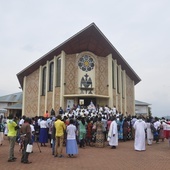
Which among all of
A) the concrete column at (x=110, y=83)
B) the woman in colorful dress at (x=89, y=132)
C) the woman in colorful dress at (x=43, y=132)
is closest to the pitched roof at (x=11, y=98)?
the concrete column at (x=110, y=83)

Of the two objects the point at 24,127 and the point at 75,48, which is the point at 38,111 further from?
the point at 24,127

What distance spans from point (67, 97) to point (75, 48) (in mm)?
4675

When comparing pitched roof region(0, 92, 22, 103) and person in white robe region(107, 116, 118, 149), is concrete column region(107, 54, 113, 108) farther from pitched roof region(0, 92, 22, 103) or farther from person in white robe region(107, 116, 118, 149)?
pitched roof region(0, 92, 22, 103)

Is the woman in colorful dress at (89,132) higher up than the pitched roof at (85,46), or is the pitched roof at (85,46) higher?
the pitched roof at (85,46)

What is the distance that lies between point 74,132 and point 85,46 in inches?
573

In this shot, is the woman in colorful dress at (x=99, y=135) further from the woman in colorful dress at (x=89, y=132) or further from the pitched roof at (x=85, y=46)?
the pitched roof at (x=85, y=46)

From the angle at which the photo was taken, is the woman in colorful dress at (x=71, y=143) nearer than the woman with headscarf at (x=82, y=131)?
Yes

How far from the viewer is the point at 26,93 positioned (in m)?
23.0

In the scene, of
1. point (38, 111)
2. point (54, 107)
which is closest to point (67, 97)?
point (54, 107)

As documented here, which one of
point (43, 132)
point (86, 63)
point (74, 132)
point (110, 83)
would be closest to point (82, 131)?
point (43, 132)

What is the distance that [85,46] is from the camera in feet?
71.1

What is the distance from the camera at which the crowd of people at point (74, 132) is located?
716cm

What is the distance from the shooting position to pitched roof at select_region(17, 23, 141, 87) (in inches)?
798

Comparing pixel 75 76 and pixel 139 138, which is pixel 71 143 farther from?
pixel 75 76
